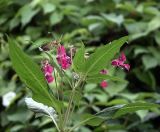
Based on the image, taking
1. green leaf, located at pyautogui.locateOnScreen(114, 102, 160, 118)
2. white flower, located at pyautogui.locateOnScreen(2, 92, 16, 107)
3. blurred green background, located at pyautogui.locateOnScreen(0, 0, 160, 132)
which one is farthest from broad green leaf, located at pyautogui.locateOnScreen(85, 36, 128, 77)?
white flower, located at pyautogui.locateOnScreen(2, 92, 16, 107)

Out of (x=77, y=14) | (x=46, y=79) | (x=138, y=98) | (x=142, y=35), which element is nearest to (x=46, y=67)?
(x=46, y=79)

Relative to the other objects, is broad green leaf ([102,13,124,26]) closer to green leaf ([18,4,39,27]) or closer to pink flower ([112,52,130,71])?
green leaf ([18,4,39,27])

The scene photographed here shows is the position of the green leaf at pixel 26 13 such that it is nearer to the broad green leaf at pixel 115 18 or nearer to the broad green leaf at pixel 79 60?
the broad green leaf at pixel 115 18

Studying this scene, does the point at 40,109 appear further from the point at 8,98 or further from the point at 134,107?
the point at 8,98

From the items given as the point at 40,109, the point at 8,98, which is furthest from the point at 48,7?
the point at 40,109

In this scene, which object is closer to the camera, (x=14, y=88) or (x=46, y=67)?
(x=46, y=67)

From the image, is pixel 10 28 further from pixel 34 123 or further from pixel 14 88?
pixel 34 123
